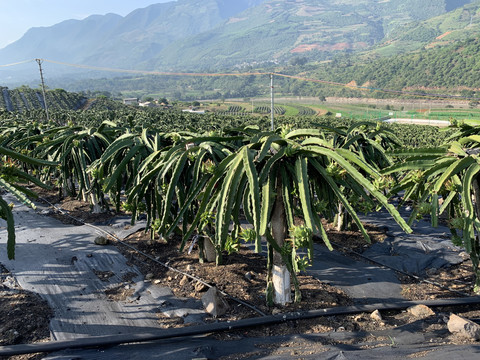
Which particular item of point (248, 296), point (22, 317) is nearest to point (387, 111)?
point (248, 296)

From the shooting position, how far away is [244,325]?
4.64 m

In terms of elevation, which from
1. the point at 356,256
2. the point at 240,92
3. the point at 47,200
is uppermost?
the point at 240,92

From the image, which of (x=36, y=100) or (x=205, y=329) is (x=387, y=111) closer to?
(x=36, y=100)

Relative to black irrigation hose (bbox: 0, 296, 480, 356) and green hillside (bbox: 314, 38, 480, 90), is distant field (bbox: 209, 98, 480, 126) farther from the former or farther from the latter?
black irrigation hose (bbox: 0, 296, 480, 356)

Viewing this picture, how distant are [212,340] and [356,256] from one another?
157 inches

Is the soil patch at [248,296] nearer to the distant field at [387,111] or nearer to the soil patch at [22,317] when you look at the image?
the soil patch at [22,317]

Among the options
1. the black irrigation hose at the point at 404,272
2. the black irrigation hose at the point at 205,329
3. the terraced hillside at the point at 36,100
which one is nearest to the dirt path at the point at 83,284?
the black irrigation hose at the point at 205,329

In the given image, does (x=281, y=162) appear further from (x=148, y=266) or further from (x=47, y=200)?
(x=47, y=200)

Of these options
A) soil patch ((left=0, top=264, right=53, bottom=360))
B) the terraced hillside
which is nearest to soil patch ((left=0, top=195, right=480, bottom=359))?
soil patch ((left=0, top=264, right=53, bottom=360))

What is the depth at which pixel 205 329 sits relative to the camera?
4543 millimetres

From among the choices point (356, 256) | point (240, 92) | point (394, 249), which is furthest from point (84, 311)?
point (240, 92)

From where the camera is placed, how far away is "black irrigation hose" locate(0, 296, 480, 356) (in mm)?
4191

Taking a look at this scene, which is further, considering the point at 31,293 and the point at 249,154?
the point at 31,293

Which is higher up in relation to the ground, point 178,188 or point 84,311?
point 178,188
